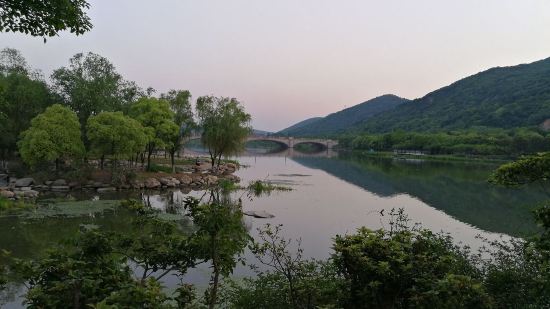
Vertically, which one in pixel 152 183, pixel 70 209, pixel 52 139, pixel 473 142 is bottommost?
pixel 70 209

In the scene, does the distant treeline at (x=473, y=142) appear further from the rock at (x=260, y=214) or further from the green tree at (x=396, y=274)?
the green tree at (x=396, y=274)

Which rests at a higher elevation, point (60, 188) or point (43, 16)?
point (43, 16)

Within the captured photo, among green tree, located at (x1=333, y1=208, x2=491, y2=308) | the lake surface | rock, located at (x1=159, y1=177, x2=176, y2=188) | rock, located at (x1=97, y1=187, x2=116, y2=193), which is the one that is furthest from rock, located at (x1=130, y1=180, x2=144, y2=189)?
green tree, located at (x1=333, y1=208, x2=491, y2=308)

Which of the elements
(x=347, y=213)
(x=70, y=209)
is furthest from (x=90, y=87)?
(x=347, y=213)

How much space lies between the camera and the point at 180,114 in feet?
151

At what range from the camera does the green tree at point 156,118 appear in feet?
136

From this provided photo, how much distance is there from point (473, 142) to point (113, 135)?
296ft

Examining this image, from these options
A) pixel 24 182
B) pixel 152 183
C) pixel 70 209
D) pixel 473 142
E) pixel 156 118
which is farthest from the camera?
pixel 473 142

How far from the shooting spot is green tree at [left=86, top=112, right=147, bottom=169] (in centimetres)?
3469

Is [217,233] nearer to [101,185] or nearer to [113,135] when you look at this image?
[113,135]

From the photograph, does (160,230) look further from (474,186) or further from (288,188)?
(474,186)

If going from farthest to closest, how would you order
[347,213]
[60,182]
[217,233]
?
[60,182], [347,213], [217,233]

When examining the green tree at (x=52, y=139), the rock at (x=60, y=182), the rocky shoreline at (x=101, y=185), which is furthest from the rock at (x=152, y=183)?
the rock at (x=60, y=182)

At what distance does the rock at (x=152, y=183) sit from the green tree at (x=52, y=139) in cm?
646
